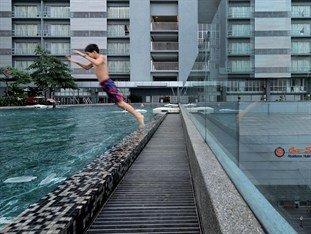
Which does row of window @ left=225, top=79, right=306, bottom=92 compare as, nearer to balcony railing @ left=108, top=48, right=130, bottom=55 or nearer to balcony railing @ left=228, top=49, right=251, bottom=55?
balcony railing @ left=228, top=49, right=251, bottom=55

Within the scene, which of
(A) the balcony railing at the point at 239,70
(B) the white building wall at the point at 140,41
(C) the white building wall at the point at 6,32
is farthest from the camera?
(B) the white building wall at the point at 140,41

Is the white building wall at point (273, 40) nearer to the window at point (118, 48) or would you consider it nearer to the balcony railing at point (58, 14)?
the window at point (118, 48)

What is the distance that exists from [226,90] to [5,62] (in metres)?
53.2

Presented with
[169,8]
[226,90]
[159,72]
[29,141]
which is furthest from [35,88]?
[226,90]

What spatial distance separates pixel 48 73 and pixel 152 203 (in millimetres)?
43433

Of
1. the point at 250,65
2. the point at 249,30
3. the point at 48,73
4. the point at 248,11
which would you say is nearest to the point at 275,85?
the point at 250,65

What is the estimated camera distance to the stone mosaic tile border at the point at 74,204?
2.08m

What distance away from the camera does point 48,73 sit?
43500mm

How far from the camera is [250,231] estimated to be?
177 cm

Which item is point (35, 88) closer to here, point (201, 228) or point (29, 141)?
point (29, 141)

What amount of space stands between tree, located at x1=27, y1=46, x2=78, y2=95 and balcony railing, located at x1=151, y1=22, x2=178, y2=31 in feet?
53.1

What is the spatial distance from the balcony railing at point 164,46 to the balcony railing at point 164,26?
2.25 metres

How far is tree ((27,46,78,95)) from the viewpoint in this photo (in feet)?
141

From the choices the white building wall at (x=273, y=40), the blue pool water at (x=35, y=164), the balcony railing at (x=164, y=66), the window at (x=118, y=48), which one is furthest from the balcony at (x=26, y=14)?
the white building wall at (x=273, y=40)
